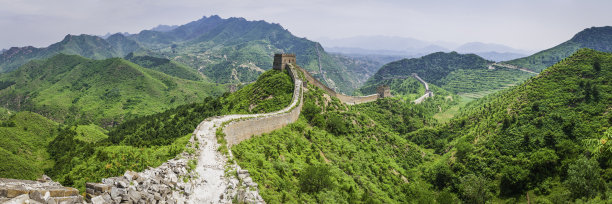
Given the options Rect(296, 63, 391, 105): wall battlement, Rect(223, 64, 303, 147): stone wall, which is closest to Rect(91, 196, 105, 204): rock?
Rect(223, 64, 303, 147): stone wall

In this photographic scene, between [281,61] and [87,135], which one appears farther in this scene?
[87,135]

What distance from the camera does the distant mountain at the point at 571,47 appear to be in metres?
156

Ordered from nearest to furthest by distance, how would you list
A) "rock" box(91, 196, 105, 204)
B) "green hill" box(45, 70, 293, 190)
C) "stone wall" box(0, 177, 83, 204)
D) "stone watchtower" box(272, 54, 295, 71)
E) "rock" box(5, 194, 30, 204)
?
"rock" box(5, 194, 30, 204) → "stone wall" box(0, 177, 83, 204) → "rock" box(91, 196, 105, 204) → "green hill" box(45, 70, 293, 190) → "stone watchtower" box(272, 54, 295, 71)

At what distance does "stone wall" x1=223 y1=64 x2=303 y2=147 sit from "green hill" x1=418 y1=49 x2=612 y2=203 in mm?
20158

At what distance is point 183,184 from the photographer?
51.7 feet

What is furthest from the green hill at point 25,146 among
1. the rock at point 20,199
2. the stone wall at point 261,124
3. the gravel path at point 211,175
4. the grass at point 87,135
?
the rock at point 20,199

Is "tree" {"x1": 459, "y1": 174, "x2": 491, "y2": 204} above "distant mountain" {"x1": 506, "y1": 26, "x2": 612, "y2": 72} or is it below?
below

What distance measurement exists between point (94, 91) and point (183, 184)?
143 meters

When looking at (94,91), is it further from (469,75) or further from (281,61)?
(469,75)

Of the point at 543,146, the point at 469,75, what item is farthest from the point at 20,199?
the point at 469,75

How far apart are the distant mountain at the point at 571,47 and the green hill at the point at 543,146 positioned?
11663 cm

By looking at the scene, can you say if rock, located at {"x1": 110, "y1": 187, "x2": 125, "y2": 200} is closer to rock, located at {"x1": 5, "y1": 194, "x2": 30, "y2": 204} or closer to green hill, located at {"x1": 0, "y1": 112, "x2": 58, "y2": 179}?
rock, located at {"x1": 5, "y1": 194, "x2": 30, "y2": 204}

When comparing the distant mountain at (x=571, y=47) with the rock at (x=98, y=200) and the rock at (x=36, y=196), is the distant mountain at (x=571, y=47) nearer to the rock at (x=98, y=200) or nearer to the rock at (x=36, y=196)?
the rock at (x=98, y=200)

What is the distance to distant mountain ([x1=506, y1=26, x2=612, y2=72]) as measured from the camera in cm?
15625
